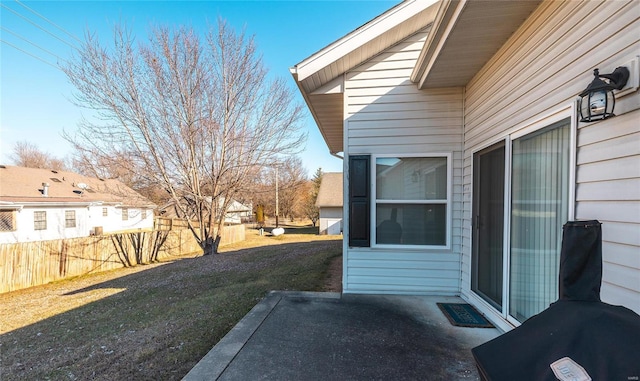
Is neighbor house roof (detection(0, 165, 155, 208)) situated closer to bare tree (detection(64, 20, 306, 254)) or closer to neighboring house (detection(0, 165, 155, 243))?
neighboring house (detection(0, 165, 155, 243))

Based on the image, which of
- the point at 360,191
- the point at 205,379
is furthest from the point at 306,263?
the point at 205,379

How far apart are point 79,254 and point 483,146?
13134 millimetres

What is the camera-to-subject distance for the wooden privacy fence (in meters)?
8.24

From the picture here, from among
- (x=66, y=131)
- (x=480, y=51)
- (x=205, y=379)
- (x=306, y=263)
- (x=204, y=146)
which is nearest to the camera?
(x=205, y=379)

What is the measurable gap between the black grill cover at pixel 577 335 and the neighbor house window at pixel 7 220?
18.2m

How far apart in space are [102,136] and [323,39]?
24.9 feet

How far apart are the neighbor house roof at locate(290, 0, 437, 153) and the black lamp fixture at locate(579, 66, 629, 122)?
2353 mm

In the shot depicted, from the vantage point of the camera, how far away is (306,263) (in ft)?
21.6

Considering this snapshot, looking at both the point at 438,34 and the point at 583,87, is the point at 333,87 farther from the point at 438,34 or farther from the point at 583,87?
the point at 583,87

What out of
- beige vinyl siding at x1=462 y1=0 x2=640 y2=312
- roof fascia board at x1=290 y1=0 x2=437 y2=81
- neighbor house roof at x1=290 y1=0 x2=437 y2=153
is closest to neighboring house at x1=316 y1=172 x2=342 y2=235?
neighbor house roof at x1=290 y1=0 x2=437 y2=153

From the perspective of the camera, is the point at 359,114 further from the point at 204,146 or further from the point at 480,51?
the point at 204,146

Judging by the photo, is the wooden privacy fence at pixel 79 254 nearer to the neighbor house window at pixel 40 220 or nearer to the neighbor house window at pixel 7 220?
the neighbor house window at pixel 7 220

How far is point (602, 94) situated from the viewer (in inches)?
60.7

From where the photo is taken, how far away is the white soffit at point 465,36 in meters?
2.23
